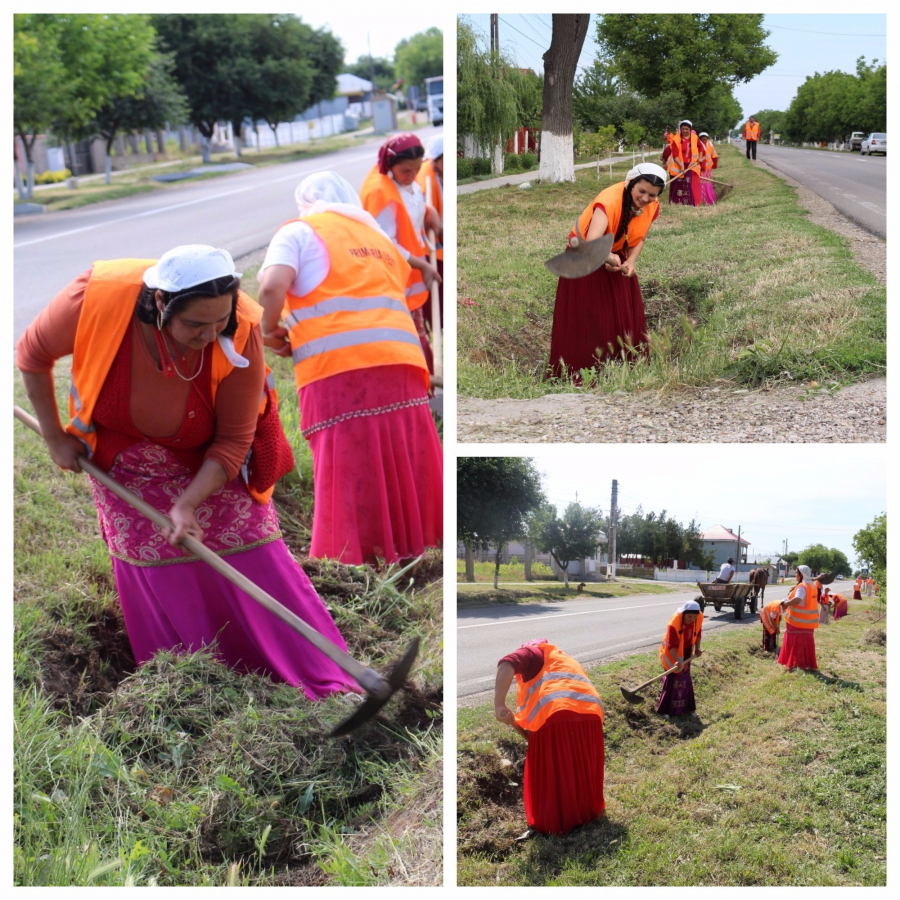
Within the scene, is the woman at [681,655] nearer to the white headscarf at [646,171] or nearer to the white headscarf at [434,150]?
the white headscarf at [646,171]

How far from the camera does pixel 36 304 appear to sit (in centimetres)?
638

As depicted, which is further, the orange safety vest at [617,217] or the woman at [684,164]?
the orange safety vest at [617,217]

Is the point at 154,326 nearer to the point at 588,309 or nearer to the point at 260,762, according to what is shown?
the point at 260,762

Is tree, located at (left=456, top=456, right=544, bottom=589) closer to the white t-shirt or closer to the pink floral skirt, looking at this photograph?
the pink floral skirt

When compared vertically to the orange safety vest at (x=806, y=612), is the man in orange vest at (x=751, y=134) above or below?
above

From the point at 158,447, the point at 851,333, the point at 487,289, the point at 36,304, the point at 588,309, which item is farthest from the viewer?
the point at 36,304

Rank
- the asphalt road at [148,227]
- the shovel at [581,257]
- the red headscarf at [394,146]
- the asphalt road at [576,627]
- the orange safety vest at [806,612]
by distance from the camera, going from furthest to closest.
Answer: the asphalt road at [148,227]
the red headscarf at [394,146]
the shovel at [581,257]
the orange safety vest at [806,612]
the asphalt road at [576,627]

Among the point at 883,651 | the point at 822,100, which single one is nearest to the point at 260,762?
the point at 883,651

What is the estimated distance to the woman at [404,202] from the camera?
13.4 feet

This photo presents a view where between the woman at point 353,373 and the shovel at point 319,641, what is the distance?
848 millimetres

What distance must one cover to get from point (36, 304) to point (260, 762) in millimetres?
5101

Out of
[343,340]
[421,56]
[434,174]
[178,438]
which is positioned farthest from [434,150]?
[421,56]

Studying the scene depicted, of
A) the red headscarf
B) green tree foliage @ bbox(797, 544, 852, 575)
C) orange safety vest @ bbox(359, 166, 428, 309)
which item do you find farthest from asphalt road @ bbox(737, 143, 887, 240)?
orange safety vest @ bbox(359, 166, 428, 309)

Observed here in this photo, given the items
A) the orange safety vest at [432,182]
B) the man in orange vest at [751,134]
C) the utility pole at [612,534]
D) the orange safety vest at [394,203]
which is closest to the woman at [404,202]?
the orange safety vest at [394,203]
